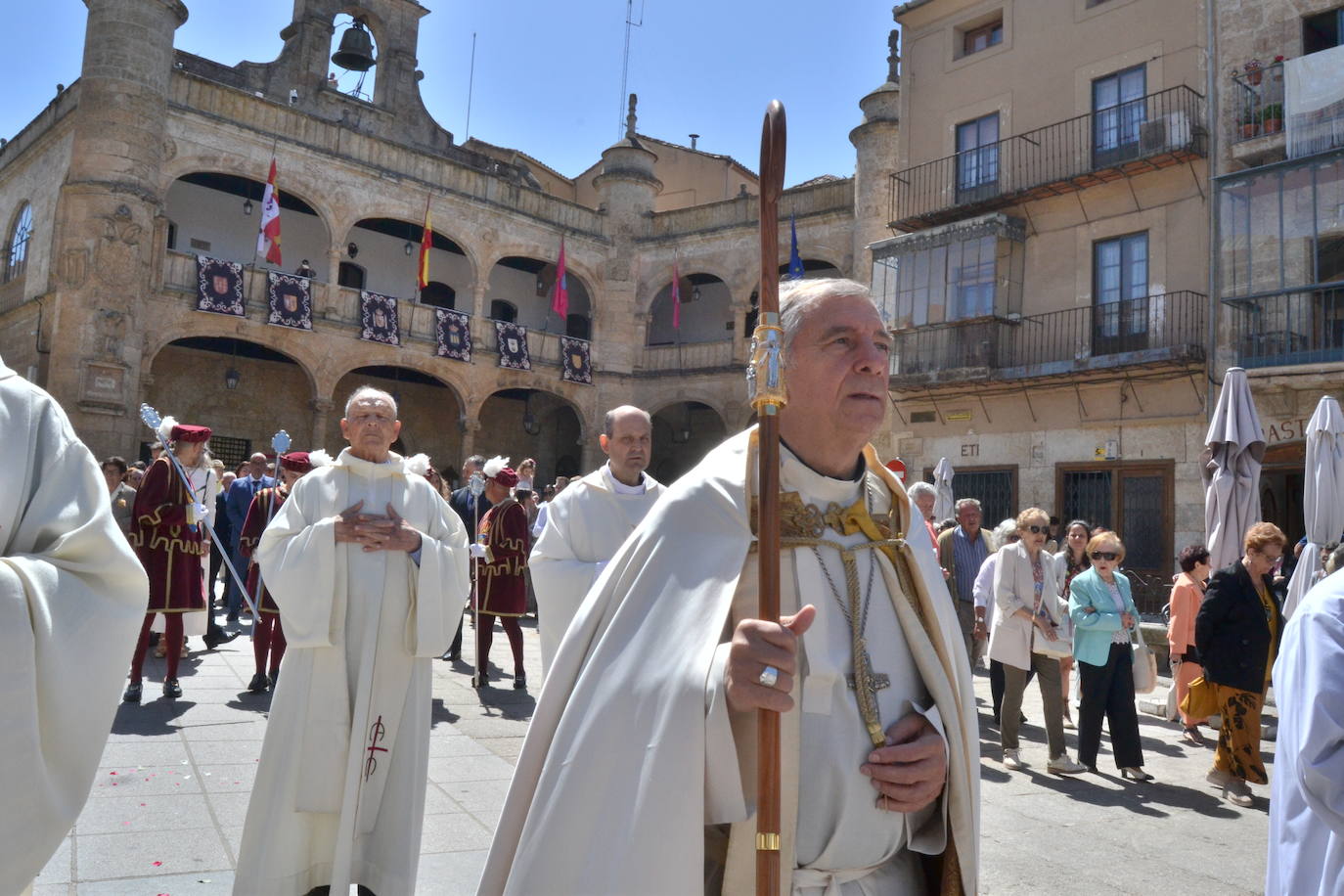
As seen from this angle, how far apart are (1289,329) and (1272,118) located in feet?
11.0

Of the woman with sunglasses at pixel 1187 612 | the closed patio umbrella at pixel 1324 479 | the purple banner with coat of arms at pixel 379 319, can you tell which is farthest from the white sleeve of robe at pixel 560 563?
the purple banner with coat of arms at pixel 379 319

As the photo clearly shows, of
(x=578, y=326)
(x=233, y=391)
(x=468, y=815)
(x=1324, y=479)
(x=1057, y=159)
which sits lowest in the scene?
(x=468, y=815)

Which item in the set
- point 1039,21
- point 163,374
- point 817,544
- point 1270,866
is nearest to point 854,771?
point 817,544

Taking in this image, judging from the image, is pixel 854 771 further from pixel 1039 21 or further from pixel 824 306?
pixel 1039 21

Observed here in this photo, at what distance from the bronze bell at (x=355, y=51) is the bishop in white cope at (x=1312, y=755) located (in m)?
27.0

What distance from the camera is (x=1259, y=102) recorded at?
1562cm

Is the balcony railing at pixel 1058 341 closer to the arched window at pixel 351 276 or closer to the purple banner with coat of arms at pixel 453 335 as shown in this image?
the purple banner with coat of arms at pixel 453 335

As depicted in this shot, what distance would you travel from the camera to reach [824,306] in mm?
2076

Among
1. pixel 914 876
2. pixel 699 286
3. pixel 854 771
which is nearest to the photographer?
pixel 854 771

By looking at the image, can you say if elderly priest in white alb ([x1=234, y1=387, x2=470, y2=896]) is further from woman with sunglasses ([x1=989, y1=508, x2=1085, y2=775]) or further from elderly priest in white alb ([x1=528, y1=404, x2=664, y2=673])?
woman with sunglasses ([x1=989, y1=508, x2=1085, y2=775])

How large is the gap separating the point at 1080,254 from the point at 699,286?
526 inches

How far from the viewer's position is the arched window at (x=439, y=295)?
2817 centimetres

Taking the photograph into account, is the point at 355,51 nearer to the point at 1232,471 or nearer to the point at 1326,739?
the point at 1232,471

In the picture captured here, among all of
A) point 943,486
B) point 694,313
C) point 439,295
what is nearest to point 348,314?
point 439,295
